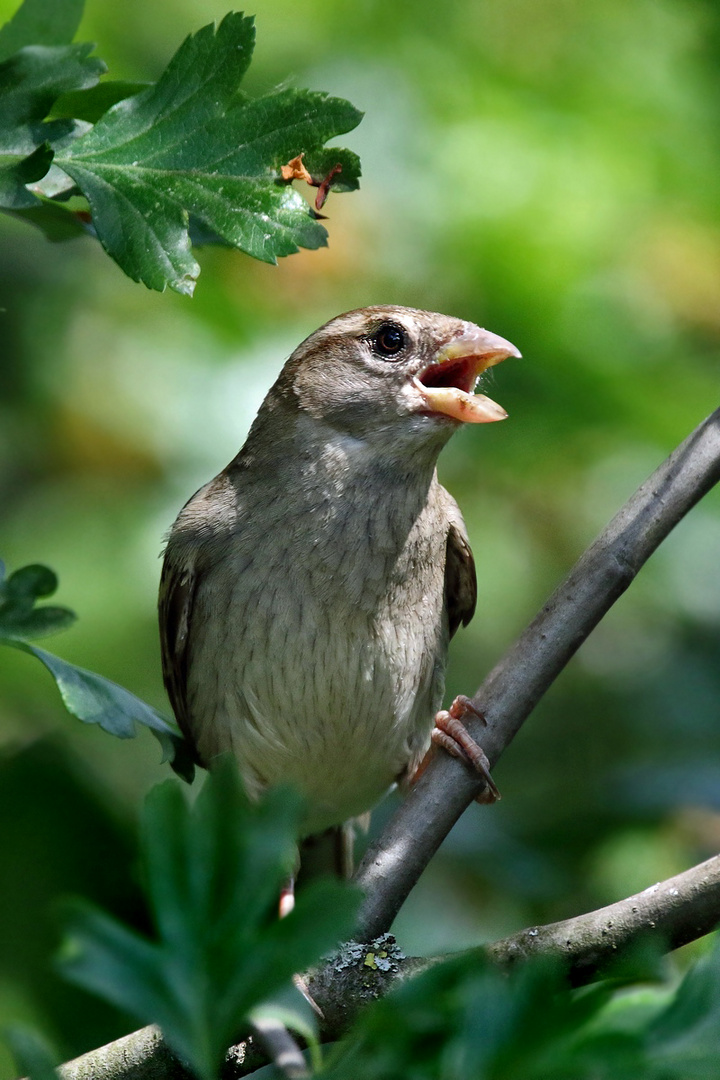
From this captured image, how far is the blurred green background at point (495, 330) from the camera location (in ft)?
13.7

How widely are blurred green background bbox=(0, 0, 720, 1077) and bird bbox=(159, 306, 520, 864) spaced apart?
0.68 m

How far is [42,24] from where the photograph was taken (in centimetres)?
195

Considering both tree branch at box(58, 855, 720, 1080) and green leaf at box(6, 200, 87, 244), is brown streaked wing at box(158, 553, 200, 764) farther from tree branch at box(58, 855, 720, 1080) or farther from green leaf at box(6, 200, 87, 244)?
green leaf at box(6, 200, 87, 244)

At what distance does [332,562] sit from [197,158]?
1.50m

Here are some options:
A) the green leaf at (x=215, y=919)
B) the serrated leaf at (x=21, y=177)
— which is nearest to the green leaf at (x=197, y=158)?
the serrated leaf at (x=21, y=177)

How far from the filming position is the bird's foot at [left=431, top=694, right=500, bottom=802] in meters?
2.40

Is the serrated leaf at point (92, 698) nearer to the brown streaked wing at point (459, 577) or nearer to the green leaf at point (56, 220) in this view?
the green leaf at point (56, 220)

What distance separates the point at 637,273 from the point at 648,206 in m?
0.27

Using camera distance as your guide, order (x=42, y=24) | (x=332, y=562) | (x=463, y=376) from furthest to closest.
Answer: (x=463, y=376)
(x=332, y=562)
(x=42, y=24)

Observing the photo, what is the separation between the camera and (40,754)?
334cm

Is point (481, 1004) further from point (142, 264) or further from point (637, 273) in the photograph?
point (637, 273)

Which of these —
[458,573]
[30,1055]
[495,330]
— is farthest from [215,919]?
[495,330]

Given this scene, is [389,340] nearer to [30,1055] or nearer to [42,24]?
[42,24]

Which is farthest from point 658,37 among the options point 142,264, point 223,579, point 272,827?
point 272,827
